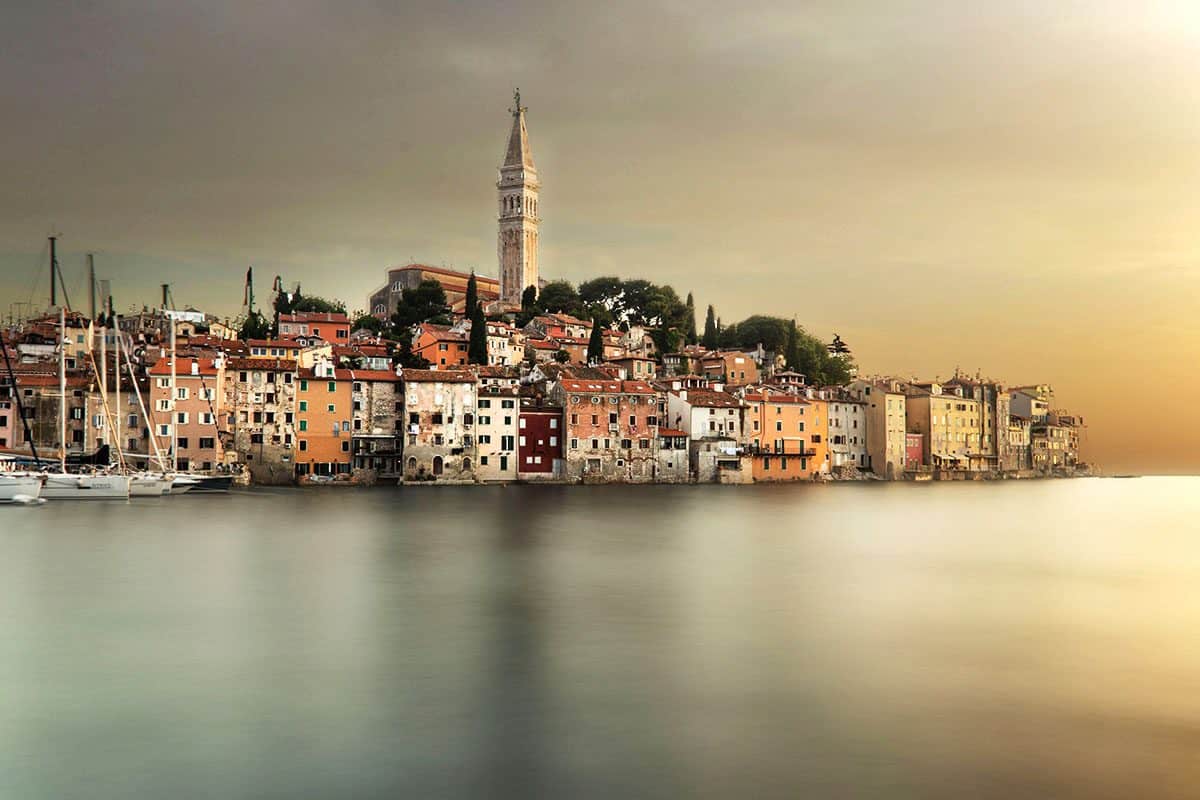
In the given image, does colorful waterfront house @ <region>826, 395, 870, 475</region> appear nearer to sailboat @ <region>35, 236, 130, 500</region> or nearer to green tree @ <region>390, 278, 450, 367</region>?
green tree @ <region>390, 278, 450, 367</region>

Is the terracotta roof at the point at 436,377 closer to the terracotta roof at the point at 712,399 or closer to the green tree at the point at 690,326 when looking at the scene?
the terracotta roof at the point at 712,399

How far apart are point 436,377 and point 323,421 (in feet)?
19.2

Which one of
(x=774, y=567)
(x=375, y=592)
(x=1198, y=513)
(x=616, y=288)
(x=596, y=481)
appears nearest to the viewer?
(x=375, y=592)

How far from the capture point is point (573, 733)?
8.48 metres

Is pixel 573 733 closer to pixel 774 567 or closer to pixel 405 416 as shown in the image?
pixel 774 567

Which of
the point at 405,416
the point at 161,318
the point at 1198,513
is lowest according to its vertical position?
the point at 1198,513

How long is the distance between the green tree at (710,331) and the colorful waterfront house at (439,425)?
36.5 m

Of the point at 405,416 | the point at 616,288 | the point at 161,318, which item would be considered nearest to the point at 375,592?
the point at 405,416

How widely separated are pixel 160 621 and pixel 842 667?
9.11 meters

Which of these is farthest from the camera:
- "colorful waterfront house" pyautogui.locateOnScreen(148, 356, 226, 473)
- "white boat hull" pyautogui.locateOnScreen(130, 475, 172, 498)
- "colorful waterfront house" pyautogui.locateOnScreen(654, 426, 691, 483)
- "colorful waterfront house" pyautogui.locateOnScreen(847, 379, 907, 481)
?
"colorful waterfront house" pyautogui.locateOnScreen(847, 379, 907, 481)

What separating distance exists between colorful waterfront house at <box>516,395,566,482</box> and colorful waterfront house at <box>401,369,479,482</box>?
2.82m

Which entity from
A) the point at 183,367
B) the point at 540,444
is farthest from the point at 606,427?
the point at 183,367

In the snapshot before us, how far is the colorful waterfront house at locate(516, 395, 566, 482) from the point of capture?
52.1 m

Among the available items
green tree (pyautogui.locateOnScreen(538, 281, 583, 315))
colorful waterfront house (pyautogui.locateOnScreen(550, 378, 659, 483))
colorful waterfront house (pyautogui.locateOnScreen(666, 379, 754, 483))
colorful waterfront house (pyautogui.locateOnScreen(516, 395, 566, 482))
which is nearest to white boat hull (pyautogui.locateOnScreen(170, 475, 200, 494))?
colorful waterfront house (pyautogui.locateOnScreen(516, 395, 566, 482))
